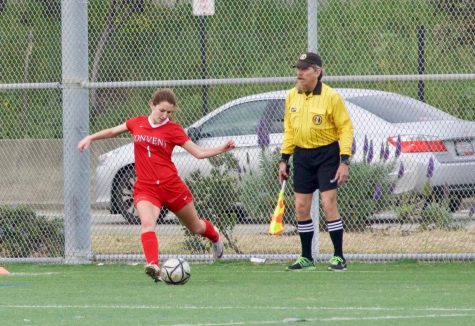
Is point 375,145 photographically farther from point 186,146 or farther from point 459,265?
point 186,146

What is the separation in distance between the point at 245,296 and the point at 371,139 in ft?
15.2

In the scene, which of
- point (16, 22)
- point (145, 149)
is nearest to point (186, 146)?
point (145, 149)

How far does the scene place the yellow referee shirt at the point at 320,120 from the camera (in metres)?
10.7

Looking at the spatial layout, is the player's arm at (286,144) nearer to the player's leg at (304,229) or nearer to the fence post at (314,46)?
the player's leg at (304,229)

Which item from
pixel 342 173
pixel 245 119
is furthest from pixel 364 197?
pixel 342 173

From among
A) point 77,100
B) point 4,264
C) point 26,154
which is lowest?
point 4,264

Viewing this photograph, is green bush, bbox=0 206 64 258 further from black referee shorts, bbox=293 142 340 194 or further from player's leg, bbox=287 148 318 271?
black referee shorts, bbox=293 142 340 194

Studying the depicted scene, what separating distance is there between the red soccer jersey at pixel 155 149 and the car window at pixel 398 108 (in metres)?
3.52

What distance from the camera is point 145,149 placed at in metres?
10.2

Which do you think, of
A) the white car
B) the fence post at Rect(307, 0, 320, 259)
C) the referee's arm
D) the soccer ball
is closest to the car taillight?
the white car

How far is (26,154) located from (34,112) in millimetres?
551

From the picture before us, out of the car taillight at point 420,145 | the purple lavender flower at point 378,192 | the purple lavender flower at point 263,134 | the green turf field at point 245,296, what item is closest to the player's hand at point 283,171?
the green turf field at point 245,296

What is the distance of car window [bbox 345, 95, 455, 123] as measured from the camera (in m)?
12.7

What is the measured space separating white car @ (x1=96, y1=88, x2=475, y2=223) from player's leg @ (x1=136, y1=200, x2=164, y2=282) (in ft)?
9.98
